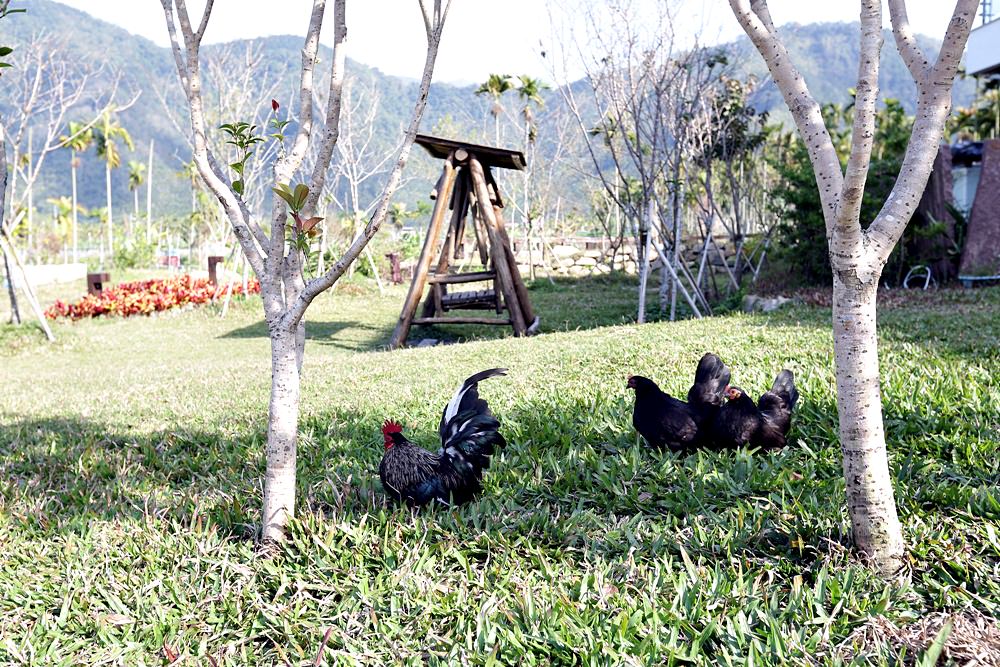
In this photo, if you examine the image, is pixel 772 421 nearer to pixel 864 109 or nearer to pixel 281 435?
pixel 864 109

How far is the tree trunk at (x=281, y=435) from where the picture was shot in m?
2.91

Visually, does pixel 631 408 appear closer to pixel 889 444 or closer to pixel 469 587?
pixel 889 444

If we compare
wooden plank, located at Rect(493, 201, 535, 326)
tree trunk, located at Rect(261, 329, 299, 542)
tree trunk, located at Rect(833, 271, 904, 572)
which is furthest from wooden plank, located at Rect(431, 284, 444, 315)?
tree trunk, located at Rect(833, 271, 904, 572)

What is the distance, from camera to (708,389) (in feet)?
12.5

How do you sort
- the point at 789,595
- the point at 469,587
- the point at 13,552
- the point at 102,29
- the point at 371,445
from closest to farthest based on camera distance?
1. the point at 789,595
2. the point at 469,587
3. the point at 13,552
4. the point at 371,445
5. the point at 102,29

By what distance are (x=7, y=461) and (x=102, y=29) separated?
164 metres

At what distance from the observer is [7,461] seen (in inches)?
175

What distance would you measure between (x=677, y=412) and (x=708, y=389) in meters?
0.22

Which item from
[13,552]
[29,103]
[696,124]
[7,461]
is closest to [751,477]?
[13,552]

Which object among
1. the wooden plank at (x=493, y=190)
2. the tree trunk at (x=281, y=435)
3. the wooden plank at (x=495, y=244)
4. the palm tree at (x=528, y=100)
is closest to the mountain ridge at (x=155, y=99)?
the palm tree at (x=528, y=100)

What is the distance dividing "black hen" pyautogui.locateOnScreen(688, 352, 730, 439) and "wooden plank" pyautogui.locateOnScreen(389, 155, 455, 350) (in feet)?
21.5

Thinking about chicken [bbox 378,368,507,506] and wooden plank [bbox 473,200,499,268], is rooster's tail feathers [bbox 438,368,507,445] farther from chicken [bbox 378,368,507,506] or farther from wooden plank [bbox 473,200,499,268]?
wooden plank [bbox 473,200,499,268]

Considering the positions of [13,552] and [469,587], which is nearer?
[469,587]

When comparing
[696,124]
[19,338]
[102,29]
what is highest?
[102,29]
